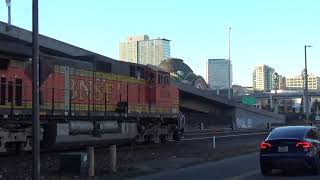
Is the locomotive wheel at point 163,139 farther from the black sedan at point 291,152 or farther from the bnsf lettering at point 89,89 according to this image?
the black sedan at point 291,152

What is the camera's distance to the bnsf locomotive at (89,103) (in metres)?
22.5

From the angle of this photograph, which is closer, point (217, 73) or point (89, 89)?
point (89, 89)

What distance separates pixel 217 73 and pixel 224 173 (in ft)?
524

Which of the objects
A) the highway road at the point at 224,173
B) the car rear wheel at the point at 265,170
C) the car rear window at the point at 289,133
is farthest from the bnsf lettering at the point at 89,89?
the car rear wheel at the point at 265,170

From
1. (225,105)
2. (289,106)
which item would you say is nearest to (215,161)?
(225,105)

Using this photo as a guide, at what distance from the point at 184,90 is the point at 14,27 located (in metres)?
36.1

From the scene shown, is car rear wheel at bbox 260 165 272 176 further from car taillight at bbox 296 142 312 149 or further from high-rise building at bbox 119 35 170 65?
high-rise building at bbox 119 35 170 65

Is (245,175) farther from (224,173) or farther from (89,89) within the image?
(89,89)

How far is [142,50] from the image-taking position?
12106 centimetres

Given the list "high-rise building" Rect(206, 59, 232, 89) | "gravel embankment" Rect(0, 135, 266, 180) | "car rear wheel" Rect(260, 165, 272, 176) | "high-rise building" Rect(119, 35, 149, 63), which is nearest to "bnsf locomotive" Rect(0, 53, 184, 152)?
"gravel embankment" Rect(0, 135, 266, 180)

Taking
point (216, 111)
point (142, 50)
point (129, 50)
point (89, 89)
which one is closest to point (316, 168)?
point (89, 89)

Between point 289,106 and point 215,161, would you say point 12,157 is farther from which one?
point 289,106

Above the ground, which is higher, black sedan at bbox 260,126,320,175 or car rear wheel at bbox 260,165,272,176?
black sedan at bbox 260,126,320,175

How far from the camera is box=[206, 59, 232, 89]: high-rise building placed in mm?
174500
